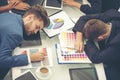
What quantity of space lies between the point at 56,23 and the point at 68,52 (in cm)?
33

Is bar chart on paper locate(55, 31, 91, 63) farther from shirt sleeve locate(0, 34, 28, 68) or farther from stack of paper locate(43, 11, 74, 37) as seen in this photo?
shirt sleeve locate(0, 34, 28, 68)

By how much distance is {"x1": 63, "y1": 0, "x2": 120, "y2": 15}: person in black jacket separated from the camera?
236 cm

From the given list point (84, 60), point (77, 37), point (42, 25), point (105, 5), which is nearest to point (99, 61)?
point (84, 60)

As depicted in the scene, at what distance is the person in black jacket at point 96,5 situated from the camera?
2361 millimetres

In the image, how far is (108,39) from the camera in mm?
2107

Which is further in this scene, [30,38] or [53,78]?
[30,38]

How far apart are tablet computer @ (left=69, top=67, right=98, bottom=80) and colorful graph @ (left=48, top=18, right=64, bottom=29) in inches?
17.1

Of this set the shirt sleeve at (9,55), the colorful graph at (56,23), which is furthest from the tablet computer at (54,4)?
the shirt sleeve at (9,55)

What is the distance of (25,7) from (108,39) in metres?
0.75

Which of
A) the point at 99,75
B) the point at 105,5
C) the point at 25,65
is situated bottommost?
the point at 99,75

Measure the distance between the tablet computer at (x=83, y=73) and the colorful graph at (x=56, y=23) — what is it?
0.43m

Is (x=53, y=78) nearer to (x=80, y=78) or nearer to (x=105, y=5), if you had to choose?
(x=80, y=78)

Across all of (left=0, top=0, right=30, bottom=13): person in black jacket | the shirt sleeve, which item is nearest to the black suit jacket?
(left=0, top=0, right=30, bottom=13): person in black jacket

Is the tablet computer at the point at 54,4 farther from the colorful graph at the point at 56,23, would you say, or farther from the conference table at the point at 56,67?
the conference table at the point at 56,67
